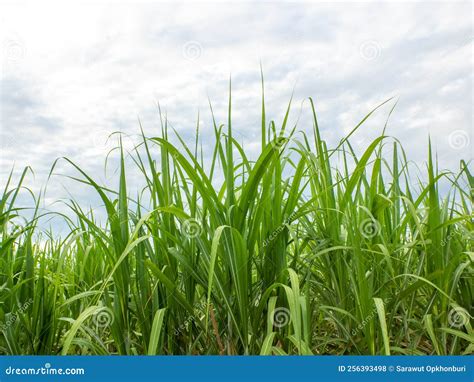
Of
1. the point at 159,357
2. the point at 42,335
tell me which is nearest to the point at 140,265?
the point at 159,357

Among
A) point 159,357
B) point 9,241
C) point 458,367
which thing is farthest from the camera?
point 9,241

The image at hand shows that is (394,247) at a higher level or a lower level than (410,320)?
higher

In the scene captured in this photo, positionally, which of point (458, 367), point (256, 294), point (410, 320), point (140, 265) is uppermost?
point (140, 265)

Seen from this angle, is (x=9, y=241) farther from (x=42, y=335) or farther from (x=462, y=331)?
(x=462, y=331)

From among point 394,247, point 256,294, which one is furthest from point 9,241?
point 394,247

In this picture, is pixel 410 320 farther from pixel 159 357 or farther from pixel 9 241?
pixel 9 241

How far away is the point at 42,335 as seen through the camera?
5.57 ft

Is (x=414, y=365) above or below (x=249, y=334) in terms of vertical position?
below

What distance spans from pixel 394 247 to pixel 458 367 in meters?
0.41

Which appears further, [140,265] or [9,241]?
[9,241]

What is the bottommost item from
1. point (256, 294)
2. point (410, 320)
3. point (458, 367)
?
point (458, 367)

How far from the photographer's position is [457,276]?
149 cm

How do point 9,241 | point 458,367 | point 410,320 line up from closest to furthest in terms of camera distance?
point 458,367 < point 410,320 < point 9,241

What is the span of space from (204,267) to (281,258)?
24cm
